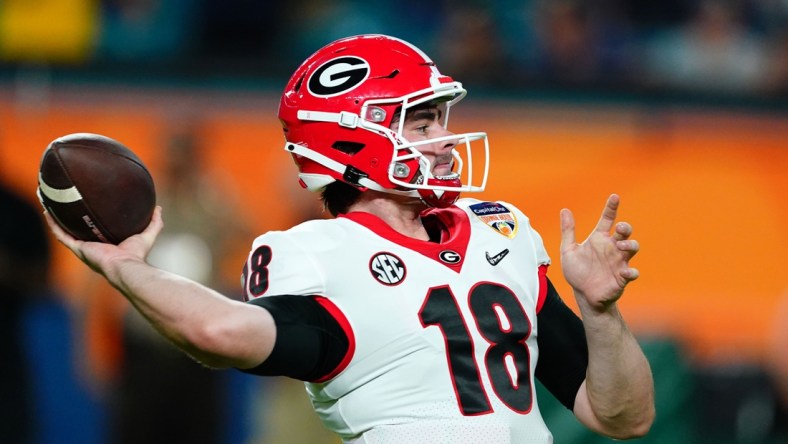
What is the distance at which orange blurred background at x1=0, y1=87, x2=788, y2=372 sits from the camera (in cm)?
775

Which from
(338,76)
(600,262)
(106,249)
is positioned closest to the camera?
(106,249)

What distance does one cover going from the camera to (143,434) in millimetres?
6410

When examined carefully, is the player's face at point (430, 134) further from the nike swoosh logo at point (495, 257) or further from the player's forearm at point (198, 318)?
the player's forearm at point (198, 318)

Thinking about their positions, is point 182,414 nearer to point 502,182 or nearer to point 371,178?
point 502,182

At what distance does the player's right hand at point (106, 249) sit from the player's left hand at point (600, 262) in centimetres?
112

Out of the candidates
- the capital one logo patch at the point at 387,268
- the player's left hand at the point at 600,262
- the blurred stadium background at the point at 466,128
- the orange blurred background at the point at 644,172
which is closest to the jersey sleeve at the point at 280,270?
the capital one logo patch at the point at 387,268

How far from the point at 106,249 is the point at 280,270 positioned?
0.43 metres

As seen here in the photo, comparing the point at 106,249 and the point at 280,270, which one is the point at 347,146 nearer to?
the point at 280,270

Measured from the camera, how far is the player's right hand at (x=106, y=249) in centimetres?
306

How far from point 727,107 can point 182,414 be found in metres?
3.99

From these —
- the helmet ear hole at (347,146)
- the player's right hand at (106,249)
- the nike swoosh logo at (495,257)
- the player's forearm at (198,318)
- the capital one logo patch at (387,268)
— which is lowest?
the player's forearm at (198,318)

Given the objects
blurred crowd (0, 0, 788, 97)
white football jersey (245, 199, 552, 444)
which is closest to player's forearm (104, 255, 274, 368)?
white football jersey (245, 199, 552, 444)

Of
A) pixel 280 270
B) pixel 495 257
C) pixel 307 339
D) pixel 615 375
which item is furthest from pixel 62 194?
pixel 615 375

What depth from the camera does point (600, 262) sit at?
339 centimetres
